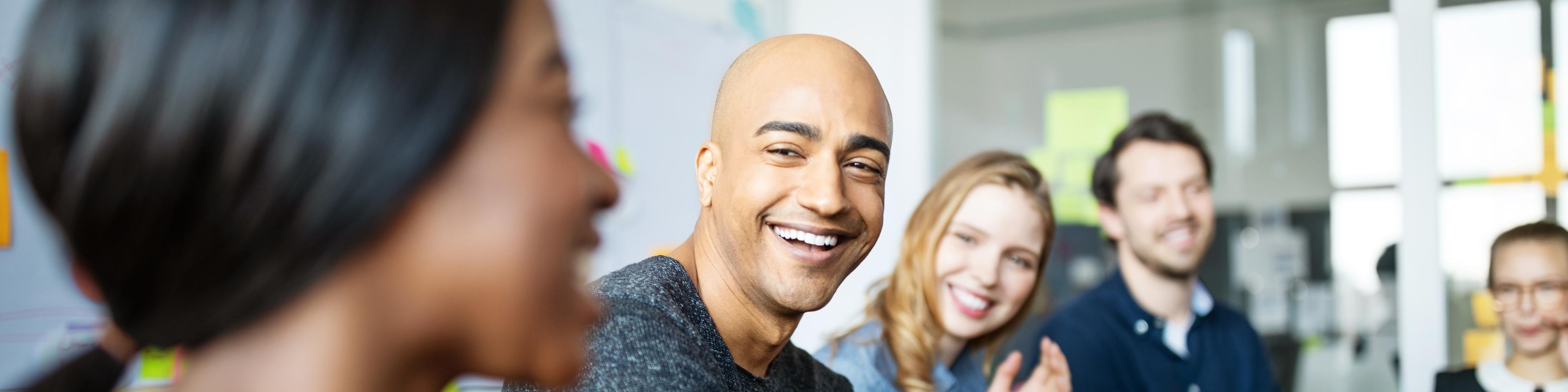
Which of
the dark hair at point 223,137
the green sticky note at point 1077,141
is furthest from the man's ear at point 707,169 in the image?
the green sticky note at point 1077,141

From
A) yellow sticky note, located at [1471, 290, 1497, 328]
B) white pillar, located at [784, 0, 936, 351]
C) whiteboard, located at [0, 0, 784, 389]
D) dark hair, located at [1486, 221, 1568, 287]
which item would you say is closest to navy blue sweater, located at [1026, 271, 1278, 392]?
dark hair, located at [1486, 221, 1568, 287]

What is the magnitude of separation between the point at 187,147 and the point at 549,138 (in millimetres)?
180

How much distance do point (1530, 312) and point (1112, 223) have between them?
49.8 inches

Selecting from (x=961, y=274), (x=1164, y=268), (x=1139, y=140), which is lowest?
(x=1164, y=268)

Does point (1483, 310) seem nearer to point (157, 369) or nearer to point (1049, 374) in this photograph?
point (1049, 374)

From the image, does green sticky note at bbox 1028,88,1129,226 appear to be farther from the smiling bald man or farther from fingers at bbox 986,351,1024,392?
the smiling bald man

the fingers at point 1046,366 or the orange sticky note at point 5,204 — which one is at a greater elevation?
the orange sticky note at point 5,204

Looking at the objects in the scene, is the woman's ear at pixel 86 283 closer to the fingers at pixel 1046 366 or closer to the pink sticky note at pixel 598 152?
the fingers at pixel 1046 366

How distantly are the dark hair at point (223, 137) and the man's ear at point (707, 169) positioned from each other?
3.64ft

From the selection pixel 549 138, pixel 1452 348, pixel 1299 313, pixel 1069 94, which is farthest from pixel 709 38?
pixel 549 138

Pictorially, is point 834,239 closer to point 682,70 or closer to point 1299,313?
point 682,70

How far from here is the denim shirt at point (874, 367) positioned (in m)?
2.38

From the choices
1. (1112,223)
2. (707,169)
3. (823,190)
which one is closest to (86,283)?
(823,190)

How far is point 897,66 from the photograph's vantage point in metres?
5.02
